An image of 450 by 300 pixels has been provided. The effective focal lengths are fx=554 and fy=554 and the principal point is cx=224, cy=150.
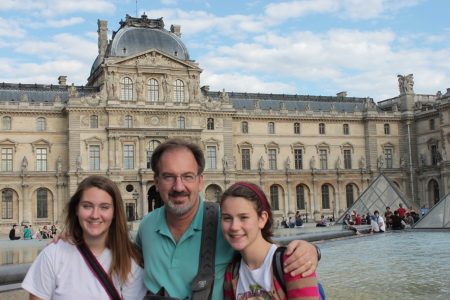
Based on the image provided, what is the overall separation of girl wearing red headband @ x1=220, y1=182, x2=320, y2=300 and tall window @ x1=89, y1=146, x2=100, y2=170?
150 ft

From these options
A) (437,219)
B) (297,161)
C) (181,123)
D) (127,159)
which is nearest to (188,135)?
(181,123)

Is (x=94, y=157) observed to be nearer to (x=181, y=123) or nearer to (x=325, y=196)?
(x=181, y=123)

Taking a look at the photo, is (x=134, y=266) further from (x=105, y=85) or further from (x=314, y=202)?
(x=314, y=202)

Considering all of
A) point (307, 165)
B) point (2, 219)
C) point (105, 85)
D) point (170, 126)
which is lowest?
point (2, 219)

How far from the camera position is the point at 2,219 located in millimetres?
47031

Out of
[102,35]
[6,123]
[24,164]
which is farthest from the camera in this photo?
[102,35]

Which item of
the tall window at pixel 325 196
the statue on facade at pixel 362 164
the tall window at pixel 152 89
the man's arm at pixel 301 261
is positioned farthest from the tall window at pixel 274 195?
the man's arm at pixel 301 261

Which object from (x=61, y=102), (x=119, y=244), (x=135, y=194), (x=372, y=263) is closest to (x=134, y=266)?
(x=119, y=244)

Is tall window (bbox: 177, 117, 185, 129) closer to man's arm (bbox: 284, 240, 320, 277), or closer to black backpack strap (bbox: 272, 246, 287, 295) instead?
black backpack strap (bbox: 272, 246, 287, 295)

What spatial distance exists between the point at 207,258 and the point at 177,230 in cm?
42

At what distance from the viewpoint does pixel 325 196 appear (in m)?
57.6

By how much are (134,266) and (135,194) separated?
4431 cm

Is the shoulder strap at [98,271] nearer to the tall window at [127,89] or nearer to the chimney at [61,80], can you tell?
the tall window at [127,89]

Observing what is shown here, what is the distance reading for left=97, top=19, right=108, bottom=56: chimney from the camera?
57.7 metres
